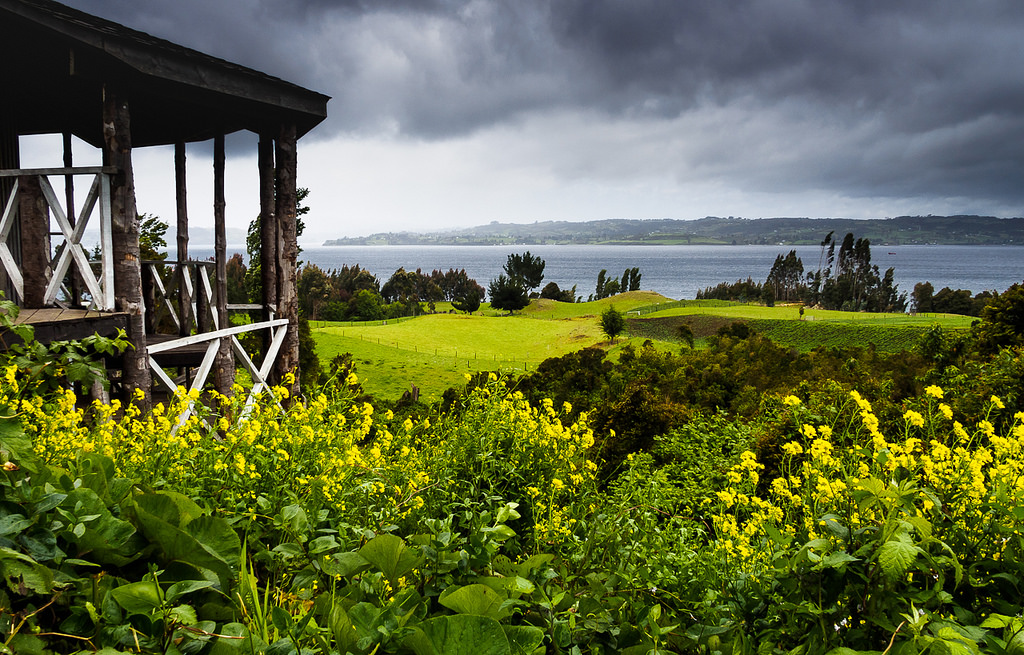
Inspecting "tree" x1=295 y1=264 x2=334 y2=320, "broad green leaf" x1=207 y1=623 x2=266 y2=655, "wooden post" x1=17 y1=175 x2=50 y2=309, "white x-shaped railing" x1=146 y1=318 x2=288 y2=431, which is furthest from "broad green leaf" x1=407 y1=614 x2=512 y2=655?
"tree" x1=295 y1=264 x2=334 y2=320

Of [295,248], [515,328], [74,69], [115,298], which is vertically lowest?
[515,328]

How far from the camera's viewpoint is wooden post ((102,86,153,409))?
551 cm

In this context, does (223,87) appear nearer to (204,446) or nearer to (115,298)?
(115,298)

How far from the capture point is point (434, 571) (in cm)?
166

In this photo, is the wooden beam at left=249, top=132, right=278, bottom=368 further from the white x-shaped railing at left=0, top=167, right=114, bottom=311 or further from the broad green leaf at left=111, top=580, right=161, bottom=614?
the broad green leaf at left=111, top=580, right=161, bottom=614

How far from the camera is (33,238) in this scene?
7855mm

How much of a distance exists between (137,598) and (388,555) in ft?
1.88

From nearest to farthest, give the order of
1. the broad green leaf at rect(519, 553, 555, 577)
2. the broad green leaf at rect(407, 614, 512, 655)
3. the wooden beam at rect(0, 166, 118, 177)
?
1. the broad green leaf at rect(407, 614, 512, 655)
2. the broad green leaf at rect(519, 553, 555, 577)
3. the wooden beam at rect(0, 166, 118, 177)

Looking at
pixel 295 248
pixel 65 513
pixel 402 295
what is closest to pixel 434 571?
pixel 65 513

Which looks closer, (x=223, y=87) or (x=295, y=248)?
(x=223, y=87)

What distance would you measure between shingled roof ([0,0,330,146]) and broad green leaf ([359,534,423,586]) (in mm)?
5408

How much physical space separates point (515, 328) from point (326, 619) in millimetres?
37714

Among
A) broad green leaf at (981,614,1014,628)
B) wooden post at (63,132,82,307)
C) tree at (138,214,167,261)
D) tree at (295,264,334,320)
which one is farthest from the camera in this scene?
tree at (295,264,334,320)

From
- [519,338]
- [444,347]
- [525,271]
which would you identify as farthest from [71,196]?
[525,271]
